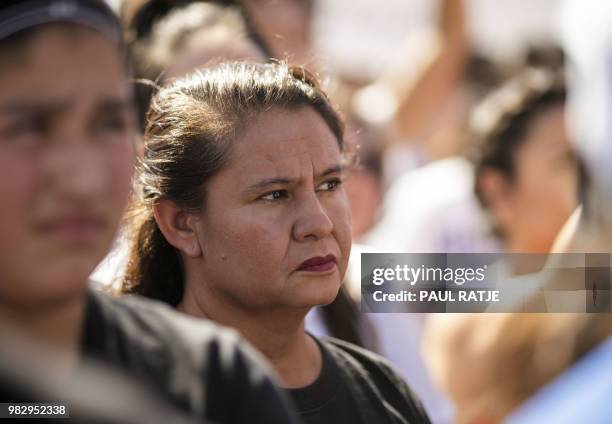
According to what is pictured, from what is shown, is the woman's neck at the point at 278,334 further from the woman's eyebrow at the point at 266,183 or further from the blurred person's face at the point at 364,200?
the blurred person's face at the point at 364,200

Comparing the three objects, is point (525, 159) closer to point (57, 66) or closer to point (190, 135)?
point (190, 135)

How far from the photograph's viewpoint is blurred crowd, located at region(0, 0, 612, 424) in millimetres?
1237

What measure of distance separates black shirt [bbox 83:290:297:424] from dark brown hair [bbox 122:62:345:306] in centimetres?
74

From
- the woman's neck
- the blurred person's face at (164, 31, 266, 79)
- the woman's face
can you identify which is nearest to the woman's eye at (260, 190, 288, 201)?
the woman's face

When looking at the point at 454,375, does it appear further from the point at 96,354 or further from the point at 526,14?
the point at 526,14

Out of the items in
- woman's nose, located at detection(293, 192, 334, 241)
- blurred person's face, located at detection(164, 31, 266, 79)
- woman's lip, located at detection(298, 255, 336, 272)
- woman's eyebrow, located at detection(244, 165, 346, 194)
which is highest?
blurred person's face, located at detection(164, 31, 266, 79)

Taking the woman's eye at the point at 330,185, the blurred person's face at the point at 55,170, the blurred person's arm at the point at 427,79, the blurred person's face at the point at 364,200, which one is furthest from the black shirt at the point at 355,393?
the blurred person's arm at the point at 427,79

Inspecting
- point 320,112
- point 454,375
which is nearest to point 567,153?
point 454,375

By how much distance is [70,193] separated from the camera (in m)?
1.22

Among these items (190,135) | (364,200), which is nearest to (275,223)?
(190,135)

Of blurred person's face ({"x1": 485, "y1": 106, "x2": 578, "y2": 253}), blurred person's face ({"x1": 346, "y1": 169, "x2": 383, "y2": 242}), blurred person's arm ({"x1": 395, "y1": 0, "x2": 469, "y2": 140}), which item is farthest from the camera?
blurred person's arm ({"x1": 395, "y1": 0, "x2": 469, "y2": 140})

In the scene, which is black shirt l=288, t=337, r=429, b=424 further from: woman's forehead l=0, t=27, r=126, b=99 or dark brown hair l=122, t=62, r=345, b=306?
woman's forehead l=0, t=27, r=126, b=99

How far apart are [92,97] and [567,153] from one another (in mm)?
2199

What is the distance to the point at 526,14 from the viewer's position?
535cm
